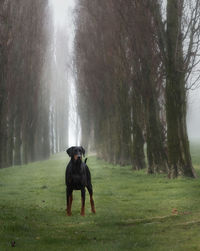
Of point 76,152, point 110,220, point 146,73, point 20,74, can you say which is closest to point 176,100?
point 146,73

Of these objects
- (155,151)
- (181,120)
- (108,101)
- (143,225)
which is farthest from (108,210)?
(108,101)

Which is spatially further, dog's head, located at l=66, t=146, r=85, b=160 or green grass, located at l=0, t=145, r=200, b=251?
dog's head, located at l=66, t=146, r=85, b=160

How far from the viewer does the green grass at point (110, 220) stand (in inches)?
251

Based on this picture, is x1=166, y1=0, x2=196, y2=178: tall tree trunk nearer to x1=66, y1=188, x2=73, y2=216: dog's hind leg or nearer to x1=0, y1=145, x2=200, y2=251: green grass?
x1=0, y1=145, x2=200, y2=251: green grass

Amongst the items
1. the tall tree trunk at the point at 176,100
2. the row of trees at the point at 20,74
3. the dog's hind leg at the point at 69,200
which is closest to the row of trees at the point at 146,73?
the tall tree trunk at the point at 176,100

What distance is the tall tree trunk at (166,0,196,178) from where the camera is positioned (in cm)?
1587

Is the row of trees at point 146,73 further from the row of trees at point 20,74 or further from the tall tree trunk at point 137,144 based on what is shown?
the row of trees at point 20,74

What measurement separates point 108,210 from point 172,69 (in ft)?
25.3

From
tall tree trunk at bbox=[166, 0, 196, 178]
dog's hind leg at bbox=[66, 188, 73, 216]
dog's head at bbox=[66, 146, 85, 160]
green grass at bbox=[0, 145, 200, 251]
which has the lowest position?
green grass at bbox=[0, 145, 200, 251]

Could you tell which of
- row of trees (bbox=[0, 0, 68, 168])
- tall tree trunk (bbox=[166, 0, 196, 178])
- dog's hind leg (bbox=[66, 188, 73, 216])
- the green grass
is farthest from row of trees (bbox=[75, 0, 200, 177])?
dog's hind leg (bbox=[66, 188, 73, 216])

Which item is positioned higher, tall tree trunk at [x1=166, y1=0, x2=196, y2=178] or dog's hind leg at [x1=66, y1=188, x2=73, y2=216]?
tall tree trunk at [x1=166, y1=0, x2=196, y2=178]

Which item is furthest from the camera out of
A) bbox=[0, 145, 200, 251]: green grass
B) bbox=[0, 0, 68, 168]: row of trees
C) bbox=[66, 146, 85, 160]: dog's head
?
bbox=[0, 0, 68, 168]: row of trees

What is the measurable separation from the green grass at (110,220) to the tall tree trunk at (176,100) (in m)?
2.07

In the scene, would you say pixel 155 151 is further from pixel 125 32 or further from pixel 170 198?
pixel 170 198
